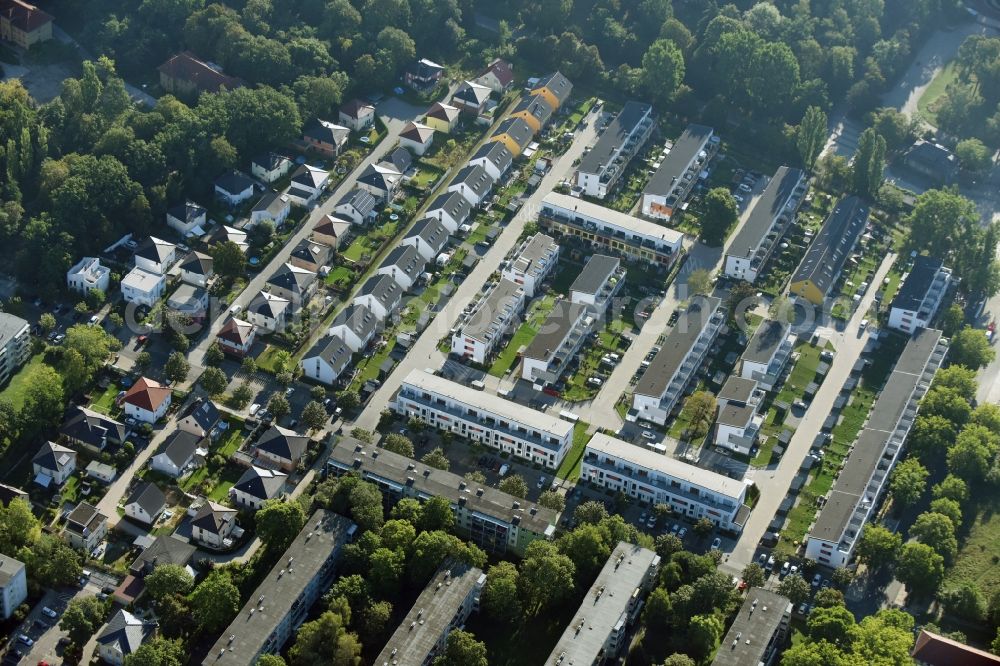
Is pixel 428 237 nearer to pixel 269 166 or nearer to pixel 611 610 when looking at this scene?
pixel 269 166

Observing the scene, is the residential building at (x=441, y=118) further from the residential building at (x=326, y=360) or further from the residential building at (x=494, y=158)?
the residential building at (x=326, y=360)

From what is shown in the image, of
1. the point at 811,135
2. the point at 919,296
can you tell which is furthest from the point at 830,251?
the point at 811,135

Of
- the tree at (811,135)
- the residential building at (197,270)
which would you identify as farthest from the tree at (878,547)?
the residential building at (197,270)

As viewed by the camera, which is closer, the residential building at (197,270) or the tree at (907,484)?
the tree at (907,484)

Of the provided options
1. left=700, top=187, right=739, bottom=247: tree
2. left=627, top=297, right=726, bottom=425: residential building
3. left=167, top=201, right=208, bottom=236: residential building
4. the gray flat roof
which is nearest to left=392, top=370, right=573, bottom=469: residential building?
left=627, top=297, right=726, bottom=425: residential building

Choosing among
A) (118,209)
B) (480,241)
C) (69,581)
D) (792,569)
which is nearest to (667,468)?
(792,569)

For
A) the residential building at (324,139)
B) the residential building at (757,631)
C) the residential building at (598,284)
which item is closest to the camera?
the residential building at (757,631)

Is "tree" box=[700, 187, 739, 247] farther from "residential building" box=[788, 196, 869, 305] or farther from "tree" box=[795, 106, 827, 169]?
"tree" box=[795, 106, 827, 169]
